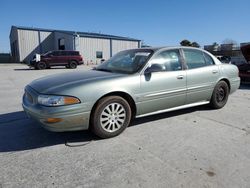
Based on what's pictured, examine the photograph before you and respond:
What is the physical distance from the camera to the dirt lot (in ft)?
7.62

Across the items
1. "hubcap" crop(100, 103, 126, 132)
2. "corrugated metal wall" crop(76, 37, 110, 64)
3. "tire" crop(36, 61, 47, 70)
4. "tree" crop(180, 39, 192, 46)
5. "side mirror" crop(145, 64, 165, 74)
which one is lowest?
"hubcap" crop(100, 103, 126, 132)

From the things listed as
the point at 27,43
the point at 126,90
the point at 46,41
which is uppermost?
the point at 46,41

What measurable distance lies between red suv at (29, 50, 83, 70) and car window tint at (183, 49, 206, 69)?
17.1 m

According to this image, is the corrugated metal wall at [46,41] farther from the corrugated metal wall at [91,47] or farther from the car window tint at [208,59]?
the car window tint at [208,59]

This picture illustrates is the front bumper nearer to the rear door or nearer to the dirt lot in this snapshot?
the dirt lot

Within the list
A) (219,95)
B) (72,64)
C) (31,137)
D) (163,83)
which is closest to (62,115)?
(31,137)

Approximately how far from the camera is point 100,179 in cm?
233

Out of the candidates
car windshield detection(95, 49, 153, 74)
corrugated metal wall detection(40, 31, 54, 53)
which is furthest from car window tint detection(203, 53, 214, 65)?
corrugated metal wall detection(40, 31, 54, 53)

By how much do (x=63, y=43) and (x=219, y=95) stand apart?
2955 centimetres

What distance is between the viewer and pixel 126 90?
3.46m

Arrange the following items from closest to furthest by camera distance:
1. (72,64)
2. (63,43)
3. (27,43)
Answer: (72,64) < (27,43) < (63,43)

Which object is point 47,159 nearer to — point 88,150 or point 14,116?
point 88,150

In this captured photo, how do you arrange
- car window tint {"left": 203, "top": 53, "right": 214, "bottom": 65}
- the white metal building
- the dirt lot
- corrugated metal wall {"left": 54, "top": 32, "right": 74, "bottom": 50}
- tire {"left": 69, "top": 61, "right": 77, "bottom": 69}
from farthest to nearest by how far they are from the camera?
the white metal building → corrugated metal wall {"left": 54, "top": 32, "right": 74, "bottom": 50} → tire {"left": 69, "top": 61, "right": 77, "bottom": 69} → car window tint {"left": 203, "top": 53, "right": 214, "bottom": 65} → the dirt lot

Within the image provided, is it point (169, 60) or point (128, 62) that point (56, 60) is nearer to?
point (128, 62)
